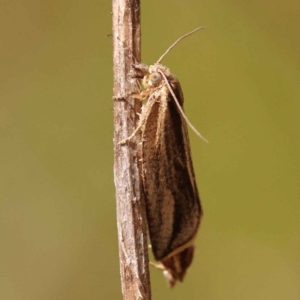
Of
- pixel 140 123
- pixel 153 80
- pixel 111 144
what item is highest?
pixel 153 80

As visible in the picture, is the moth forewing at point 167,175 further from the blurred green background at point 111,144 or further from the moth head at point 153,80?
Answer: the blurred green background at point 111,144

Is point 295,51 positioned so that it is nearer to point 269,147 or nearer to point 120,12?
point 269,147

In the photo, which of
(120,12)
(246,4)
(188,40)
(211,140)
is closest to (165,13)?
(188,40)

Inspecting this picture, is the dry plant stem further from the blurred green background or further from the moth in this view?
the blurred green background

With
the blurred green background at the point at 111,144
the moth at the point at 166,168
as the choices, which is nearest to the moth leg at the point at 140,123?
the moth at the point at 166,168

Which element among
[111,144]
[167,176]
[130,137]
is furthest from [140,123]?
[111,144]

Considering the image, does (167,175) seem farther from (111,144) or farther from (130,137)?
(111,144)
